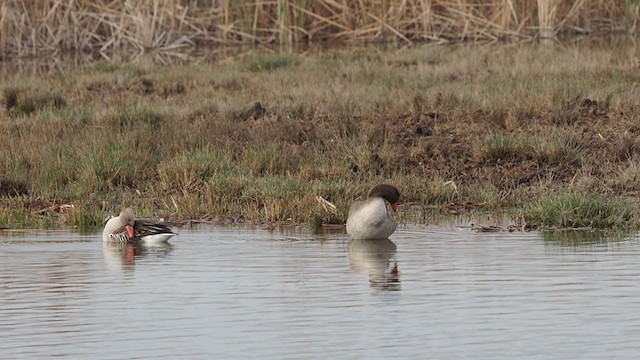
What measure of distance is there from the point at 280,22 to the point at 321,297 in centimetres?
2169

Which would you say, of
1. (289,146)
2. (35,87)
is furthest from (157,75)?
(289,146)

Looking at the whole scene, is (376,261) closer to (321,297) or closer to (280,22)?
(321,297)

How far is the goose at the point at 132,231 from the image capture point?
10.9m

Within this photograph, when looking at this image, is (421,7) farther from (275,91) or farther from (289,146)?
(289,146)

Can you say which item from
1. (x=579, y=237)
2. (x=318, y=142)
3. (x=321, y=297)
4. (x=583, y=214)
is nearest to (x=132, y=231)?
(x=321, y=297)

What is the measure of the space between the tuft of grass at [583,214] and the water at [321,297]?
1.32 feet

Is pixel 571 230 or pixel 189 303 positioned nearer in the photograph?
pixel 189 303

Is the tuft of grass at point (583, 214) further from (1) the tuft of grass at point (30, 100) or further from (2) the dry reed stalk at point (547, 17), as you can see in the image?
(2) the dry reed stalk at point (547, 17)

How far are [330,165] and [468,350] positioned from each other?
7.39 meters

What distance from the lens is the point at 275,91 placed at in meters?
19.5

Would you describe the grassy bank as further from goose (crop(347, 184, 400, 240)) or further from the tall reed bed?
the tall reed bed

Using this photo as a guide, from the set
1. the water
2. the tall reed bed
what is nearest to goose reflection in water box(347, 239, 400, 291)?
the water

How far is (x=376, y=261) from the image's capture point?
10000 mm

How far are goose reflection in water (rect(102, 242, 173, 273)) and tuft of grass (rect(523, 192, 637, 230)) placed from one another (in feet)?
9.80
